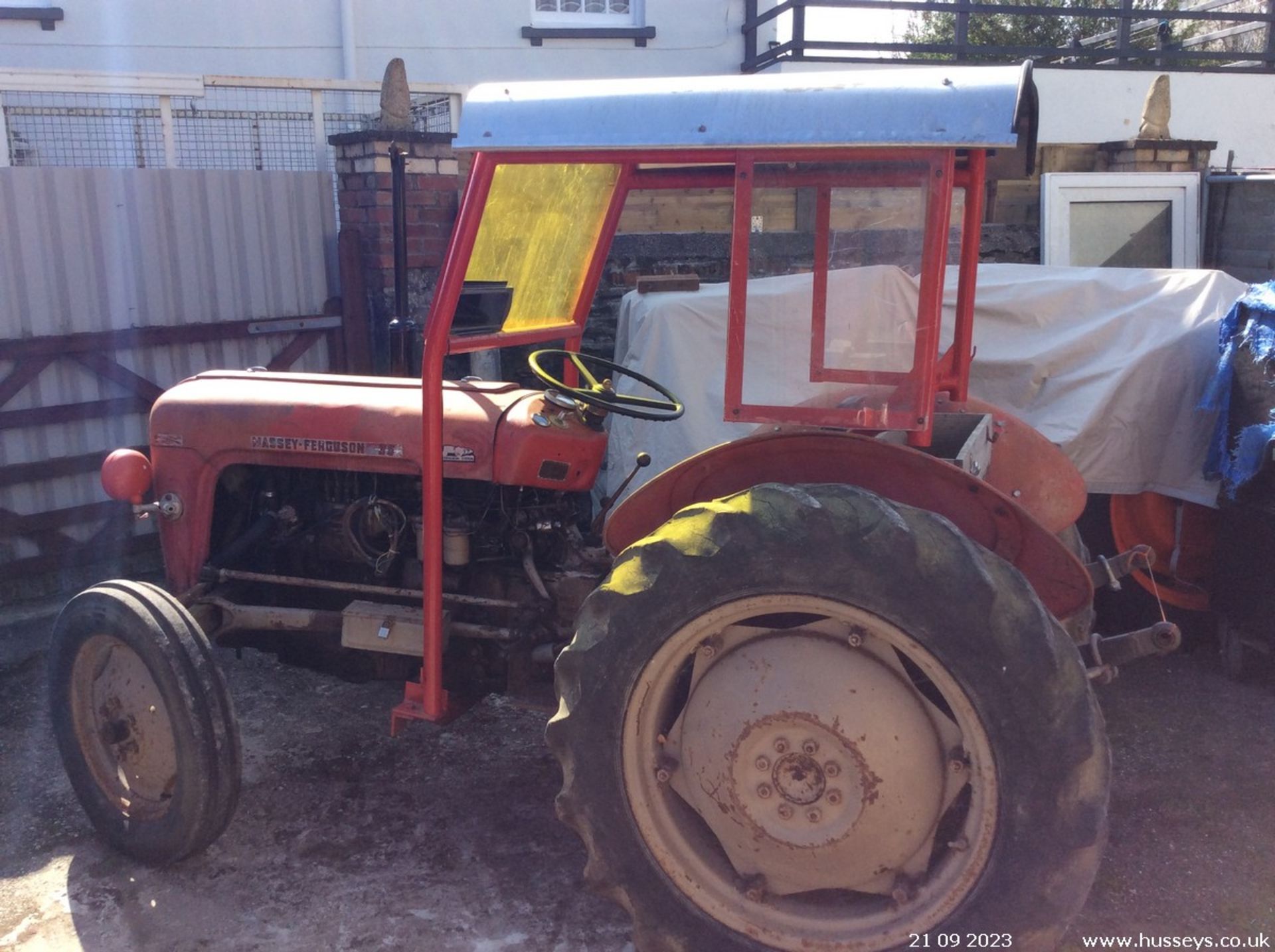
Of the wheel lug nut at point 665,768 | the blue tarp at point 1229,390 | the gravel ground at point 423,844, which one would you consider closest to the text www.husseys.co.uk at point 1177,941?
the gravel ground at point 423,844

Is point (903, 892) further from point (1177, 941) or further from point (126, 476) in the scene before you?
point (126, 476)

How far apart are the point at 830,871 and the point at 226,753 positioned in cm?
151

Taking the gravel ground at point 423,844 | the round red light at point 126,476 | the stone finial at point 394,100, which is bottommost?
the gravel ground at point 423,844

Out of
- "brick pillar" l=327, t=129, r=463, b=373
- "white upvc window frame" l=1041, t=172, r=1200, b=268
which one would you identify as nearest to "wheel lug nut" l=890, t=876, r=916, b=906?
"brick pillar" l=327, t=129, r=463, b=373

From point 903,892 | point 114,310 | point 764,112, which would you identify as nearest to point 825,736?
point 903,892

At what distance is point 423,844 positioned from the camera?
3102mm

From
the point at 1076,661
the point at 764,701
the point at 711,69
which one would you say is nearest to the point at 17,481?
the point at 764,701

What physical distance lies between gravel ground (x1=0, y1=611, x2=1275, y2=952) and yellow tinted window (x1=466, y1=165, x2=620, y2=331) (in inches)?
54.7

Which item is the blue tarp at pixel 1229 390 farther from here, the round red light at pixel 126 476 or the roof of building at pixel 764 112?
the round red light at pixel 126 476

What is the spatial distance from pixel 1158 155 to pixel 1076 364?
10.7 feet

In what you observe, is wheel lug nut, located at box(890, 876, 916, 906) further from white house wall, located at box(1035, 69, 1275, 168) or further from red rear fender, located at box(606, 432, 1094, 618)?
white house wall, located at box(1035, 69, 1275, 168)

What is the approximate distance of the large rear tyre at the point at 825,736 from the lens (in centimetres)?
214

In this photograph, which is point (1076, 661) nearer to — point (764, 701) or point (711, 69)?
point (764, 701)

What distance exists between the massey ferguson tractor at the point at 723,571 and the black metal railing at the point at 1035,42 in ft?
21.5
